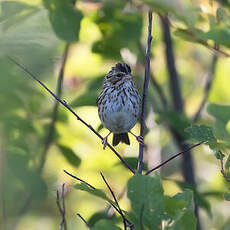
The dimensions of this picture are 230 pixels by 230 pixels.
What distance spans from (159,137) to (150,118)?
0.22 meters

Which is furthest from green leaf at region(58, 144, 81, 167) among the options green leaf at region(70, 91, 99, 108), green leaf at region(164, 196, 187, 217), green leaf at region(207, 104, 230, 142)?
green leaf at region(164, 196, 187, 217)

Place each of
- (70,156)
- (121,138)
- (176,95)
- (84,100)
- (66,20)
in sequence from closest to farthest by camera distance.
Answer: (66,20), (84,100), (70,156), (121,138), (176,95)

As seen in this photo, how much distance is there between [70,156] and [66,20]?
1.05 m

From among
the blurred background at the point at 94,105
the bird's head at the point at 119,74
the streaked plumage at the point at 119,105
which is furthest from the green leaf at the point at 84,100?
the streaked plumage at the point at 119,105

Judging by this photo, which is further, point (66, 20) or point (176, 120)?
point (176, 120)

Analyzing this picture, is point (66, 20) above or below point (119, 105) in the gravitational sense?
above

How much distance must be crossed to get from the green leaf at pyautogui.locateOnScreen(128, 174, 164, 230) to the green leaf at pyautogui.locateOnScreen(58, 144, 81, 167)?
191 centimetres

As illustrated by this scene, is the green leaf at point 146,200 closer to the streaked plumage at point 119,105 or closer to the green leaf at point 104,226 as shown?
the green leaf at point 104,226

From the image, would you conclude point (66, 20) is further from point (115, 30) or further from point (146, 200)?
point (146, 200)

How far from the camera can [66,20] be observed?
293cm

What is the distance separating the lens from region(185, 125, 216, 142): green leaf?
1.93 m

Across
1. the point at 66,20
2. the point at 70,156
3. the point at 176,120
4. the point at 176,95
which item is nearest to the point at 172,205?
the point at 66,20

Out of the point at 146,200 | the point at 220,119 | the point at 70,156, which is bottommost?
the point at 70,156

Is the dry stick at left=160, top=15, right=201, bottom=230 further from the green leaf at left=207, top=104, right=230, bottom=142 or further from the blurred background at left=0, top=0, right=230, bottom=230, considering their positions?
the green leaf at left=207, top=104, right=230, bottom=142
